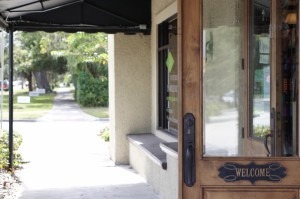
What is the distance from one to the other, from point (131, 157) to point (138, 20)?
102 inches

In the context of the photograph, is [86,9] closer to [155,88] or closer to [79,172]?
[155,88]

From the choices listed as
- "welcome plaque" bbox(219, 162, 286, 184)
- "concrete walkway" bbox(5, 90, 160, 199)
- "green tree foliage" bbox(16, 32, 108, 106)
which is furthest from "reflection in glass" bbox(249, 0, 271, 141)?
"green tree foliage" bbox(16, 32, 108, 106)

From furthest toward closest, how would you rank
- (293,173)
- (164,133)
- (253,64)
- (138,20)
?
(138,20)
(164,133)
(253,64)
(293,173)

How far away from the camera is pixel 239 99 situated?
14.5 ft

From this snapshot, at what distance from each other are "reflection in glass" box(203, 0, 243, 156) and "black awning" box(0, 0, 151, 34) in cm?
504

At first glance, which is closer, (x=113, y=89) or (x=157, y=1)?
(x=157, y=1)

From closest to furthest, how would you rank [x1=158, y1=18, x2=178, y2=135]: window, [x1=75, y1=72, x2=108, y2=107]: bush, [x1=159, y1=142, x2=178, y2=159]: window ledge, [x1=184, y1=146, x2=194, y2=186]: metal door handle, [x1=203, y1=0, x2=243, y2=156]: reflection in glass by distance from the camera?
[x1=184, y1=146, x2=194, y2=186]: metal door handle → [x1=203, y1=0, x2=243, y2=156]: reflection in glass → [x1=159, y1=142, x2=178, y2=159]: window ledge → [x1=158, y1=18, x2=178, y2=135]: window → [x1=75, y1=72, x2=108, y2=107]: bush

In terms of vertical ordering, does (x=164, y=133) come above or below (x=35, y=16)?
below

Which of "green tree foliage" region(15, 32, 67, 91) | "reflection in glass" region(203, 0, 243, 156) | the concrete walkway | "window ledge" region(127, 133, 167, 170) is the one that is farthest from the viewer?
"green tree foliage" region(15, 32, 67, 91)

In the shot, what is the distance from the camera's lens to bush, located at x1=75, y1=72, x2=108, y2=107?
3316 centimetres

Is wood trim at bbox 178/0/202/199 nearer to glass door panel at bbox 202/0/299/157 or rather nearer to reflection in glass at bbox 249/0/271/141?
glass door panel at bbox 202/0/299/157

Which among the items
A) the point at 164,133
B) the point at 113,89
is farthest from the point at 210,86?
the point at 113,89

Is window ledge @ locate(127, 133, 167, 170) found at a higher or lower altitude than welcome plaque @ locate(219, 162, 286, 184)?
lower

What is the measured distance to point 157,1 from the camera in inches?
380
